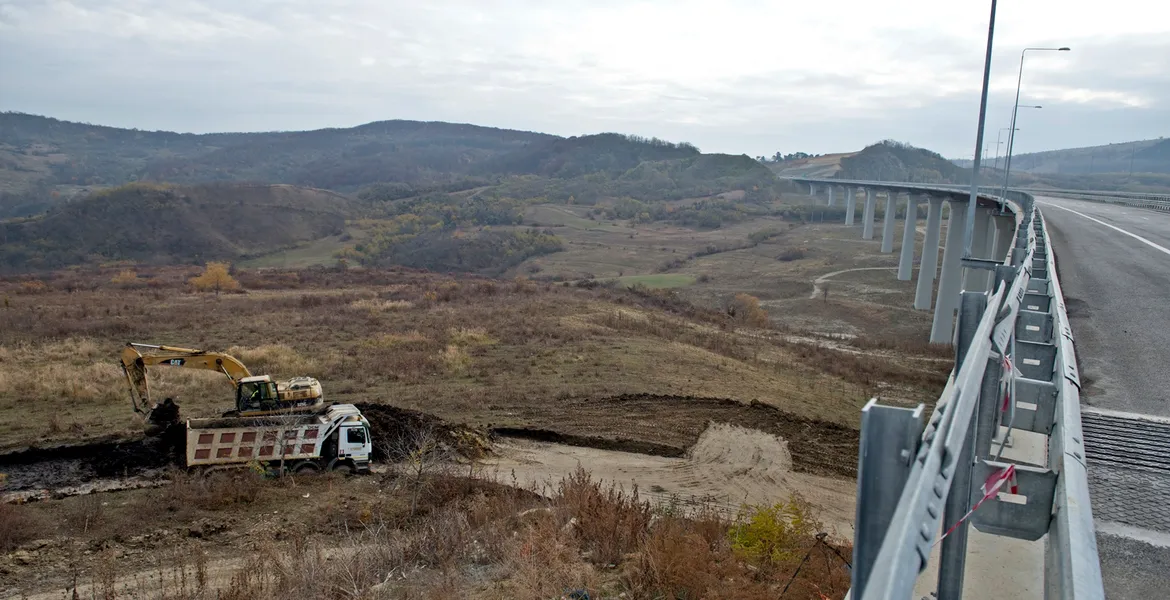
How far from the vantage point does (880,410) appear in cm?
254

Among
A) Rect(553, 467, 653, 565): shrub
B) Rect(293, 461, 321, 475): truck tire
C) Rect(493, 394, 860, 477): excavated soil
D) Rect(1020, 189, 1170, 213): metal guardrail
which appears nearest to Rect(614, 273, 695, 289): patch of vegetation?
Rect(1020, 189, 1170, 213): metal guardrail

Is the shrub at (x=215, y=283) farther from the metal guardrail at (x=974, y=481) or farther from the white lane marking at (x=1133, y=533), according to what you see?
the white lane marking at (x=1133, y=533)

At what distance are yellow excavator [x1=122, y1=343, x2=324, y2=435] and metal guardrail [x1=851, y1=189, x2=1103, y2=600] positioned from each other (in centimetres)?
1830

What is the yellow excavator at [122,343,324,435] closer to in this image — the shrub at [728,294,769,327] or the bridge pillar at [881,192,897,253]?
the shrub at [728,294,769,327]

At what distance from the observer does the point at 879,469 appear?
2643 mm

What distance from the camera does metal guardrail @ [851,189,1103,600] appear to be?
2.16 m

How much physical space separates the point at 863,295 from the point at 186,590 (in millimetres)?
57304

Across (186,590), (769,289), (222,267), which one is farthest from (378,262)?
(186,590)

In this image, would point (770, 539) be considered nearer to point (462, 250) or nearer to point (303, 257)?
point (462, 250)

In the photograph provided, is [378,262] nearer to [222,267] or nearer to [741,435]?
[222,267]

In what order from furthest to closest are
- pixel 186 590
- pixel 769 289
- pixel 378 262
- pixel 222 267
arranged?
1. pixel 378 262
2. pixel 769 289
3. pixel 222 267
4. pixel 186 590

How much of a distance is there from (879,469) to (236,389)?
789 inches

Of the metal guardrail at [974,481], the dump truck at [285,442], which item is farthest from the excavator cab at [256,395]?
the metal guardrail at [974,481]

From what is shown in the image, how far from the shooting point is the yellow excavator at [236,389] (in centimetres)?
1997
